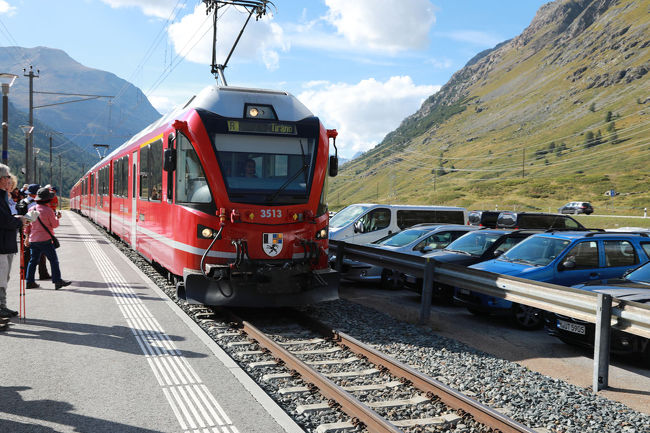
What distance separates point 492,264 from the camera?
10344 millimetres

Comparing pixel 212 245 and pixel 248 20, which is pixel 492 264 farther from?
pixel 248 20

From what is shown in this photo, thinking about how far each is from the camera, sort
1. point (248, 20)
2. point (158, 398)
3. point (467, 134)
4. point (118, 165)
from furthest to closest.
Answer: point (467, 134), point (118, 165), point (248, 20), point (158, 398)

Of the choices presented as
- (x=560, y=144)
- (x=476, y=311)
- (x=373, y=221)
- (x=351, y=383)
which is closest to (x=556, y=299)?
(x=351, y=383)

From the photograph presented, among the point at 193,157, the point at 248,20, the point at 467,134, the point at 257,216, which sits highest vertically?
the point at 467,134

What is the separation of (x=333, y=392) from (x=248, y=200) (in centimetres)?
380

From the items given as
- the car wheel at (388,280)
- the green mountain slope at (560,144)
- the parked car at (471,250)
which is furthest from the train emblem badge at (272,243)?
the green mountain slope at (560,144)

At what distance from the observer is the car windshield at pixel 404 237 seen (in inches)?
545

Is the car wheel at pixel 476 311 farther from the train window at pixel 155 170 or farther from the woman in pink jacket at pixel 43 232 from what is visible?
the woman in pink jacket at pixel 43 232

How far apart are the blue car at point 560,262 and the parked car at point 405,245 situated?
2915mm

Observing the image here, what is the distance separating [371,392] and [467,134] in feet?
635

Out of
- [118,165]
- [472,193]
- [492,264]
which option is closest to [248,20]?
[118,165]

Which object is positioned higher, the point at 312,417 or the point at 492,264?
the point at 492,264

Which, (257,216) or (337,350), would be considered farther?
(257,216)

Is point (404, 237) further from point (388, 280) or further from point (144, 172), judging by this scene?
point (144, 172)
